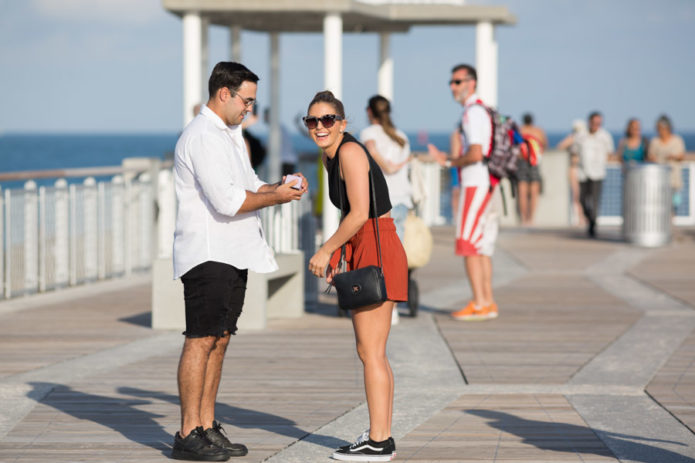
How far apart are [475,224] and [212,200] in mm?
4604

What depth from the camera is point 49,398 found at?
21.6 feet

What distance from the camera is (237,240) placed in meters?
5.29

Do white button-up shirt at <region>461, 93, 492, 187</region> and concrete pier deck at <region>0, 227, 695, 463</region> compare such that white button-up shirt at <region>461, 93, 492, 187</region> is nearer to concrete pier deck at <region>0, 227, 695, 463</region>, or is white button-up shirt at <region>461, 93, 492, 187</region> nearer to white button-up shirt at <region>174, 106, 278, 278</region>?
concrete pier deck at <region>0, 227, 695, 463</region>

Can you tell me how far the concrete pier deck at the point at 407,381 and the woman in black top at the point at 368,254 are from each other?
7.3 inches

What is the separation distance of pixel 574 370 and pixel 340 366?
4.72ft

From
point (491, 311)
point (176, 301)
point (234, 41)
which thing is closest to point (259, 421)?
point (176, 301)

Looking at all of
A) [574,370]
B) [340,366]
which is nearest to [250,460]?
[340,366]

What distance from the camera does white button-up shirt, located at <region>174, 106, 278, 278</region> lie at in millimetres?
5141

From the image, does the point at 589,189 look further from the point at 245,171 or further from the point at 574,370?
the point at 245,171

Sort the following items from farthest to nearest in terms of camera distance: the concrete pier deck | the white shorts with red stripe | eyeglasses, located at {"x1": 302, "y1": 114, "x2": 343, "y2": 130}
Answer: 1. the white shorts with red stripe
2. the concrete pier deck
3. eyeglasses, located at {"x1": 302, "y1": 114, "x2": 343, "y2": 130}

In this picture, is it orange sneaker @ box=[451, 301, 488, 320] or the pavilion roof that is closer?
orange sneaker @ box=[451, 301, 488, 320]

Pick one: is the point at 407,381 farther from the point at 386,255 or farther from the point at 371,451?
the point at 386,255

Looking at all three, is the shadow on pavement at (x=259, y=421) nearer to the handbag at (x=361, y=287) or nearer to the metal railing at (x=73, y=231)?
the handbag at (x=361, y=287)

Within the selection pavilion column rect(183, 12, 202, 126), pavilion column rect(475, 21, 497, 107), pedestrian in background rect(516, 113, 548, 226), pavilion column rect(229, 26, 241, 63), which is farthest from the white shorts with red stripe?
pedestrian in background rect(516, 113, 548, 226)
